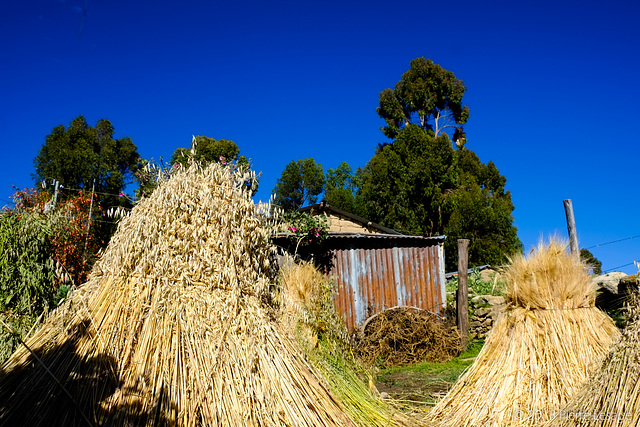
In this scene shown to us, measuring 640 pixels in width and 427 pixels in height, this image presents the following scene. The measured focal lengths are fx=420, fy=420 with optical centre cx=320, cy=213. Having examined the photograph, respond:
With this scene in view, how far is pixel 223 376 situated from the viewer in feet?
9.82

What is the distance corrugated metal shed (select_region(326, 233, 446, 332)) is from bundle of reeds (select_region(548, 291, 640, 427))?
7665mm

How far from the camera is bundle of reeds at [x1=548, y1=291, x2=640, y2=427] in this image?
3.00 meters

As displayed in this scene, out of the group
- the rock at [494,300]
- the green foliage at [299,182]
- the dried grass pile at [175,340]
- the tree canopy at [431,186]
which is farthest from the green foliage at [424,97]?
the dried grass pile at [175,340]

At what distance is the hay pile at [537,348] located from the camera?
4.17 meters


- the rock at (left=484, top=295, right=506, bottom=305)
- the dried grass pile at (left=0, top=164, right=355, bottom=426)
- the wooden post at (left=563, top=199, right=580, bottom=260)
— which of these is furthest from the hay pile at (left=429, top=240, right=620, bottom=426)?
the rock at (left=484, top=295, right=506, bottom=305)

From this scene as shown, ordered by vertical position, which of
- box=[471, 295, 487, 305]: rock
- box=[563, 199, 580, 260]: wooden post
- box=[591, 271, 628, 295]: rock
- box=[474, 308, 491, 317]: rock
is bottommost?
box=[474, 308, 491, 317]: rock

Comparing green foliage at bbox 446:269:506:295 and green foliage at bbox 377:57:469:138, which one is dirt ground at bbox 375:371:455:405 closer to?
Answer: green foliage at bbox 446:269:506:295

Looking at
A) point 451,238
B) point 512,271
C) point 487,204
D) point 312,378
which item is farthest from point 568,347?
point 487,204

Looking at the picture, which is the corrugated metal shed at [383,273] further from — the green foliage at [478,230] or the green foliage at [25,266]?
the green foliage at [478,230]

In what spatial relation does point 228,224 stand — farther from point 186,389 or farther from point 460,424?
point 460,424

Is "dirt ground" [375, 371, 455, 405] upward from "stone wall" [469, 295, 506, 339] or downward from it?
downward

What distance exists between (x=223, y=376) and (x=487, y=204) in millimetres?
25049

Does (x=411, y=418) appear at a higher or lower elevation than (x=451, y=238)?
lower

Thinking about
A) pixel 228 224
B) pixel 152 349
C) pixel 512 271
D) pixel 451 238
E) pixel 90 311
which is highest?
pixel 451 238
